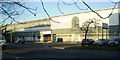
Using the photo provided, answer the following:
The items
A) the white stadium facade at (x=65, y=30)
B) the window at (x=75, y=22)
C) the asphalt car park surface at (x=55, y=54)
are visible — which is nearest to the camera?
the asphalt car park surface at (x=55, y=54)

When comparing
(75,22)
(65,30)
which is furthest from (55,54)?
(65,30)

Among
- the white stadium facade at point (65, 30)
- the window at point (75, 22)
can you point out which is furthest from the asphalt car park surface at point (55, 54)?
the window at point (75, 22)

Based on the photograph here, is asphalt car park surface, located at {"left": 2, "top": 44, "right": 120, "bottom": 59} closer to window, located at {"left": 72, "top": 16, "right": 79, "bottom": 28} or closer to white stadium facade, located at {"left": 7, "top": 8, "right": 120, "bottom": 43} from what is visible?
white stadium facade, located at {"left": 7, "top": 8, "right": 120, "bottom": 43}

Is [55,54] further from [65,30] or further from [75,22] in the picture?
[65,30]

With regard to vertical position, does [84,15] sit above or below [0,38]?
above

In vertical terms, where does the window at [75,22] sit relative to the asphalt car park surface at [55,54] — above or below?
above

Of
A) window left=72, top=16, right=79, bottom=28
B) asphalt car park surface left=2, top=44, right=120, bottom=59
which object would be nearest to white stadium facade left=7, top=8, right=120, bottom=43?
window left=72, top=16, right=79, bottom=28

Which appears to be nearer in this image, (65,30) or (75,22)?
(75,22)

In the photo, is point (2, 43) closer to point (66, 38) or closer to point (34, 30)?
point (66, 38)

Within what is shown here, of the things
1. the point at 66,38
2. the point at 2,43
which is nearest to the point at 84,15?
the point at 66,38

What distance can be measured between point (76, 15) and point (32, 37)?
21.6 metres

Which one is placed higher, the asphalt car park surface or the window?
the window

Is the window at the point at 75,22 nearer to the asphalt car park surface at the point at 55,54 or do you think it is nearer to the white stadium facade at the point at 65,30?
the white stadium facade at the point at 65,30

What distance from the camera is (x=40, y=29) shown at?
358ft
